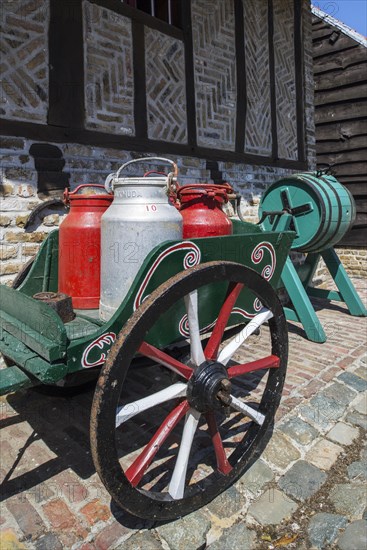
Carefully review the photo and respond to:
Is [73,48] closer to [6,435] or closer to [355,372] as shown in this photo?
[6,435]

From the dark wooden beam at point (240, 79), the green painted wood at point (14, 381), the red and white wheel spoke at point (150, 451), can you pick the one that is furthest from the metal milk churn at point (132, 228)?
the dark wooden beam at point (240, 79)

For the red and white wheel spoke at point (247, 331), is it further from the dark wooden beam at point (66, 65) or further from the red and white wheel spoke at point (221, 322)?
the dark wooden beam at point (66, 65)

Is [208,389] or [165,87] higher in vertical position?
[165,87]

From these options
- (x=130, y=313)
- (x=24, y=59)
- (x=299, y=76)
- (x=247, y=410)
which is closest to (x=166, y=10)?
(x=24, y=59)

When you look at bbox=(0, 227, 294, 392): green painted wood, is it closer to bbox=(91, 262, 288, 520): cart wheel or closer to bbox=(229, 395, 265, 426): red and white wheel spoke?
bbox=(91, 262, 288, 520): cart wheel

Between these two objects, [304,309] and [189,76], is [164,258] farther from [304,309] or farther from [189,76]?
[189,76]

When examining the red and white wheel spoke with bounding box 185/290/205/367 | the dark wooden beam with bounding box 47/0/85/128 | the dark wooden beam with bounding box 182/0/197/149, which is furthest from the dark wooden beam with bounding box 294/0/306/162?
the red and white wheel spoke with bounding box 185/290/205/367

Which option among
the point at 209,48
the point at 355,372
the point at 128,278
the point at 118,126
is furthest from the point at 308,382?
the point at 209,48

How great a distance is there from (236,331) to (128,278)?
763mm

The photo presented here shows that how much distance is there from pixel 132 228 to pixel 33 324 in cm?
62

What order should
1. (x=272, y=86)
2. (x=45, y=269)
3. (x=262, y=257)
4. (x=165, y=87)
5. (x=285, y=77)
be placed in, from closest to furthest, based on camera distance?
(x=262, y=257)
(x=45, y=269)
(x=165, y=87)
(x=272, y=86)
(x=285, y=77)

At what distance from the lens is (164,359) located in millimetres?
1713

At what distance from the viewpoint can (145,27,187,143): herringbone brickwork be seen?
12.6 feet

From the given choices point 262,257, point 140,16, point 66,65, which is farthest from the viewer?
point 140,16
